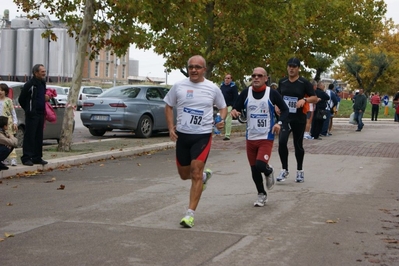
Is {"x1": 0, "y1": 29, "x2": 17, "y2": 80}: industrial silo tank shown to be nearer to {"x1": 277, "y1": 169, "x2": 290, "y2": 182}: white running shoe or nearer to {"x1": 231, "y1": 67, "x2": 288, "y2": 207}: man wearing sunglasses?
{"x1": 277, "y1": 169, "x2": 290, "y2": 182}: white running shoe

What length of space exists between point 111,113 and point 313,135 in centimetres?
713

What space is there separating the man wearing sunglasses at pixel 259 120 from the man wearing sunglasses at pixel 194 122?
1.46 metres

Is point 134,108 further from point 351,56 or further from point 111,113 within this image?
point 351,56

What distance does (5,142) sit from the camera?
1243 cm

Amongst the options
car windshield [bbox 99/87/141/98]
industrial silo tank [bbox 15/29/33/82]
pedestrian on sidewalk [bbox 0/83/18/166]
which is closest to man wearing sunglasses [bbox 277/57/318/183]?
pedestrian on sidewalk [bbox 0/83/18/166]

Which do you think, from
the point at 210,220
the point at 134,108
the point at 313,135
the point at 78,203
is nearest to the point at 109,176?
the point at 78,203

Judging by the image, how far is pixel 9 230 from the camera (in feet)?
25.0

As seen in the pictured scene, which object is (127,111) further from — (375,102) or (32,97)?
(375,102)

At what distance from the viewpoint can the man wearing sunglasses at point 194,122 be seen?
27.0ft

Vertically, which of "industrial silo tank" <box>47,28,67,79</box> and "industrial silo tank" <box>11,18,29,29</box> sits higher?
"industrial silo tank" <box>11,18,29,29</box>

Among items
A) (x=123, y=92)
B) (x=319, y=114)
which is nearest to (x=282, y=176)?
(x=123, y=92)

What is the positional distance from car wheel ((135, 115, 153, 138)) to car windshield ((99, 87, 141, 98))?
83 centimetres

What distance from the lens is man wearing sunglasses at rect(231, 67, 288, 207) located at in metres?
9.80

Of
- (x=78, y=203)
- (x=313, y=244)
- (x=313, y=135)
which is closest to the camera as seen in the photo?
(x=313, y=244)
